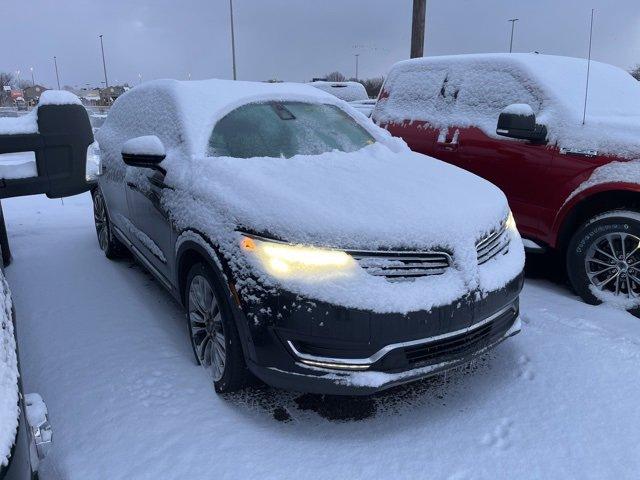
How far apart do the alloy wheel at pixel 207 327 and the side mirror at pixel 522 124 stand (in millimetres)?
2701

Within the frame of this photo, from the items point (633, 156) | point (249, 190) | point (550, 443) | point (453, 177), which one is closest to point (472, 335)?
point (550, 443)

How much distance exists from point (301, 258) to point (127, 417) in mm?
1217

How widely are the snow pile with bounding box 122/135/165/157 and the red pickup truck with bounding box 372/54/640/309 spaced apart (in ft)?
8.59

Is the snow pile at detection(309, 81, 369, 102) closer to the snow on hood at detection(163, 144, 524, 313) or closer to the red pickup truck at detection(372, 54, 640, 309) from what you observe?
the red pickup truck at detection(372, 54, 640, 309)

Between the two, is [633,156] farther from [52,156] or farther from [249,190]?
[52,156]

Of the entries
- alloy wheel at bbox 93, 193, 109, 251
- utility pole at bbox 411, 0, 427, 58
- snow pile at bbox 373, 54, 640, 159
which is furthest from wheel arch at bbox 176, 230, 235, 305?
utility pole at bbox 411, 0, 427, 58

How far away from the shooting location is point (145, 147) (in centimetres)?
329

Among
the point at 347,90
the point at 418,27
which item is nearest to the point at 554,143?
the point at 418,27

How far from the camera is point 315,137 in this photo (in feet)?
12.1

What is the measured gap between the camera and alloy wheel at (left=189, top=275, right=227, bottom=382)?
283cm

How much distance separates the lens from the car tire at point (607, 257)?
3838mm

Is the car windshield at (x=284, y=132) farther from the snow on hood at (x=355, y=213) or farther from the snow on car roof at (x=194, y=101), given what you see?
the snow on hood at (x=355, y=213)

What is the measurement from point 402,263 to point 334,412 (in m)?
0.91

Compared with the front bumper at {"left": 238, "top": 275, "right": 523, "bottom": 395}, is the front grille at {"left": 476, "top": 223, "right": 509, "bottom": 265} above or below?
above
